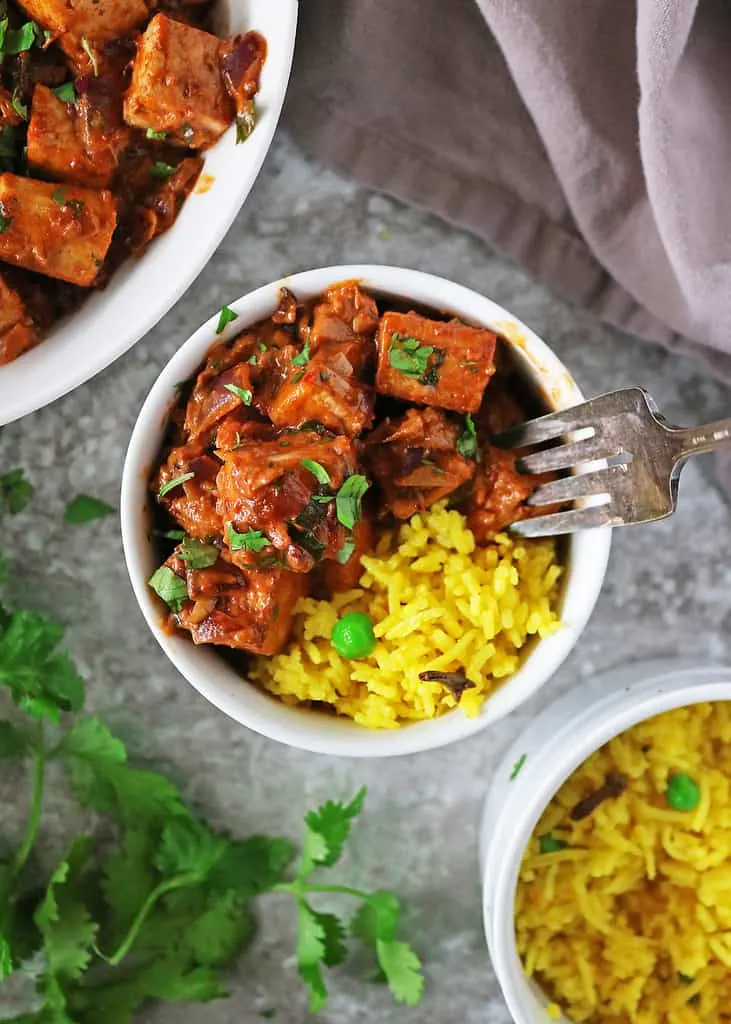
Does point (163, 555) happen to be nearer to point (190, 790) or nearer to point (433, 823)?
point (190, 790)

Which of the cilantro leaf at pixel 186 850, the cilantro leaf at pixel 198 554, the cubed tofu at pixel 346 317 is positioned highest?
the cubed tofu at pixel 346 317

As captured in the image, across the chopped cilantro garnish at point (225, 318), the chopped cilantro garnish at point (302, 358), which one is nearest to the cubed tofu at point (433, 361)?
the chopped cilantro garnish at point (302, 358)

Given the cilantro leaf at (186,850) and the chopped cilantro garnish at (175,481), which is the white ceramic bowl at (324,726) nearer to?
the chopped cilantro garnish at (175,481)

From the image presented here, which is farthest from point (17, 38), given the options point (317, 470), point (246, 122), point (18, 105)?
point (317, 470)

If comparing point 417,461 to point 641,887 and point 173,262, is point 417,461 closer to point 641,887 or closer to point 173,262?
point 173,262

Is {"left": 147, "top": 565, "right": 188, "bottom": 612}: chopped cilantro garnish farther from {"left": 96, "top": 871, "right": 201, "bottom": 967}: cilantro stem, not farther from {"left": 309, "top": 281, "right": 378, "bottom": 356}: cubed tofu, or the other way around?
{"left": 96, "top": 871, "right": 201, "bottom": 967}: cilantro stem
